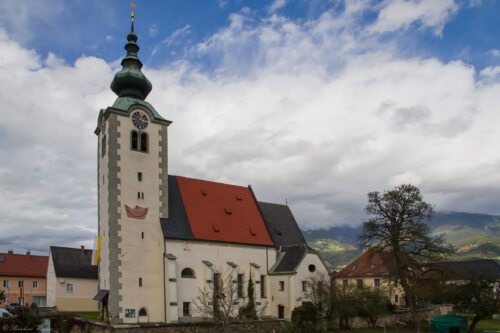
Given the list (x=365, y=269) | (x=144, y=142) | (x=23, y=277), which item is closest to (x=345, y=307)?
(x=144, y=142)

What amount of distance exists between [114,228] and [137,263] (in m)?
3.19

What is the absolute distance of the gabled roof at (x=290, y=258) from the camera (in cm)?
4581

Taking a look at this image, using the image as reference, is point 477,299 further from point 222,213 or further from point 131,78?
point 131,78

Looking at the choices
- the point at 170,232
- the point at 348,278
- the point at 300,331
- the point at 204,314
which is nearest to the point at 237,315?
the point at 204,314

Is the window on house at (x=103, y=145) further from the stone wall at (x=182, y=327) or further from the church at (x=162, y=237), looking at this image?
the stone wall at (x=182, y=327)

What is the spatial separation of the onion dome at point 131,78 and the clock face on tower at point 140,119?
6.61 feet

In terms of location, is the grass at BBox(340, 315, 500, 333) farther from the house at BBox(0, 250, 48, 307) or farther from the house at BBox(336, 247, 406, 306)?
the house at BBox(0, 250, 48, 307)

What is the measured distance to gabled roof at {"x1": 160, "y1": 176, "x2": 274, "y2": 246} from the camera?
4331 centimetres

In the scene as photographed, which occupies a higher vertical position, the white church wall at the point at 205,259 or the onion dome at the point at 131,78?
the onion dome at the point at 131,78

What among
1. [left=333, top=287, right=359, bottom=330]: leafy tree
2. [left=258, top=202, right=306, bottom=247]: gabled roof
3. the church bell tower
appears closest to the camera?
the church bell tower

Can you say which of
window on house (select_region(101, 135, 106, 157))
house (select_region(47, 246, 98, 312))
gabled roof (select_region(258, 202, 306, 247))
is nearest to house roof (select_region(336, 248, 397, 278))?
gabled roof (select_region(258, 202, 306, 247))

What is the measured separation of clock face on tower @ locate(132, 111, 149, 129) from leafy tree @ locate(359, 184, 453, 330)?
746 inches

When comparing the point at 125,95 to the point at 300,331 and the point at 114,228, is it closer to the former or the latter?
the point at 114,228

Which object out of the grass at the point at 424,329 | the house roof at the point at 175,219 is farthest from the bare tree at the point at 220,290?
the grass at the point at 424,329
